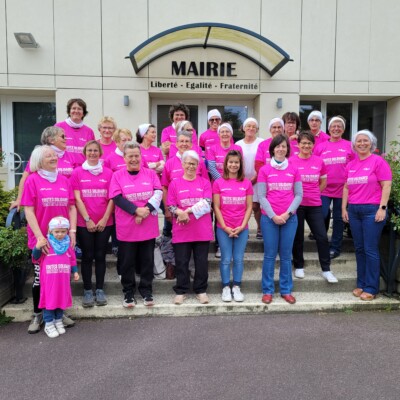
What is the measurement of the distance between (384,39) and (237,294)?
22.9 ft

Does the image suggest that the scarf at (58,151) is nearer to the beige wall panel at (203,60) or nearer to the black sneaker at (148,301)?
the black sneaker at (148,301)

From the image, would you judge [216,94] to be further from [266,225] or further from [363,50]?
[266,225]

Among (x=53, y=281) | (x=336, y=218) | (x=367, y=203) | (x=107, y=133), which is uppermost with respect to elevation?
(x=107, y=133)

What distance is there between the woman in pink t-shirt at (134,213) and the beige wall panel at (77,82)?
437 centimetres

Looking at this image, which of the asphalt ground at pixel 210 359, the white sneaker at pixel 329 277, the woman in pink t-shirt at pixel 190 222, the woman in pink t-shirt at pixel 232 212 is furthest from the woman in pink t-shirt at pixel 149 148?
the white sneaker at pixel 329 277

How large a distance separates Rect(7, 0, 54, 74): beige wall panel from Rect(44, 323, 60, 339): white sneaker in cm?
577

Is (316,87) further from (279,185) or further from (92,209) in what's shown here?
(92,209)

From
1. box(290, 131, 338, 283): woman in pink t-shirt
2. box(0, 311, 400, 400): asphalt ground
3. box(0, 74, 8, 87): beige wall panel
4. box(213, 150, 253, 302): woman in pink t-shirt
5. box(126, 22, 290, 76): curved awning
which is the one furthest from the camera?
box(0, 74, 8, 87): beige wall panel

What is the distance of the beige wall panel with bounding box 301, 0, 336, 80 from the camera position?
319 inches

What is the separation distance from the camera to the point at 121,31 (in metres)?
7.81

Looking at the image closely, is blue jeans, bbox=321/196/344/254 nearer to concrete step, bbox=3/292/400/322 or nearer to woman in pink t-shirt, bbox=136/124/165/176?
concrete step, bbox=3/292/400/322

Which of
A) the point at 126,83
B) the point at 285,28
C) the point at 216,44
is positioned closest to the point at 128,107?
the point at 126,83

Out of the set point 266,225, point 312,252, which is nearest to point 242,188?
point 266,225

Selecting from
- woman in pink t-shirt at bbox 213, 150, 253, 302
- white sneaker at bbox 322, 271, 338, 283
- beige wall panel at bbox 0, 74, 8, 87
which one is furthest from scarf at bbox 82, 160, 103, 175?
beige wall panel at bbox 0, 74, 8, 87
